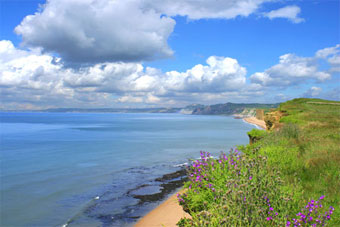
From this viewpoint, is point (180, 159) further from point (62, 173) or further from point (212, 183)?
point (212, 183)

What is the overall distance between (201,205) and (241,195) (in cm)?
264

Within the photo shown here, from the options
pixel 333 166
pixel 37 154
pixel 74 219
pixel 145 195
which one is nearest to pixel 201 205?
pixel 333 166

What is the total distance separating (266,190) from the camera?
669 centimetres

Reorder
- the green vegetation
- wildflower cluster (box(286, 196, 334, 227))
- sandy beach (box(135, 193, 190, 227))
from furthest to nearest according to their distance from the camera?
sandy beach (box(135, 193, 190, 227)) < the green vegetation < wildflower cluster (box(286, 196, 334, 227))

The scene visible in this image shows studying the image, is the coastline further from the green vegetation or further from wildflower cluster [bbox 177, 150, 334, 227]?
wildflower cluster [bbox 177, 150, 334, 227]

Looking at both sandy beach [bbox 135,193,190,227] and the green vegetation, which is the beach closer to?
sandy beach [bbox 135,193,190,227]

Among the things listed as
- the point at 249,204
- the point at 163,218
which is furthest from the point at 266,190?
the point at 163,218

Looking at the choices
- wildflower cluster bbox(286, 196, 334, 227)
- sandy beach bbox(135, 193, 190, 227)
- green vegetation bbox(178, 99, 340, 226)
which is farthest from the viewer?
sandy beach bbox(135, 193, 190, 227)

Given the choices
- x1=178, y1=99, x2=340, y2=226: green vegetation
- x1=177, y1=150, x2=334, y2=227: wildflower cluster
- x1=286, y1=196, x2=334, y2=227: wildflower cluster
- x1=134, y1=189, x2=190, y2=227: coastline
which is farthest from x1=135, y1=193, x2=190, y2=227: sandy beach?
x1=286, y1=196, x2=334, y2=227: wildflower cluster

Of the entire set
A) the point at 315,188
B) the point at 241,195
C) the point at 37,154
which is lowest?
the point at 37,154

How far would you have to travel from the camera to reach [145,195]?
65.5 feet

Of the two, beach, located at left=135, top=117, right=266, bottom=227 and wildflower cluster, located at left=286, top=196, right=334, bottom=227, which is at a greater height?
wildflower cluster, located at left=286, top=196, right=334, bottom=227

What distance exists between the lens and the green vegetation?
5684 millimetres

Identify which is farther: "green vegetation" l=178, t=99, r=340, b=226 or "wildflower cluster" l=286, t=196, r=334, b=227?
"green vegetation" l=178, t=99, r=340, b=226
